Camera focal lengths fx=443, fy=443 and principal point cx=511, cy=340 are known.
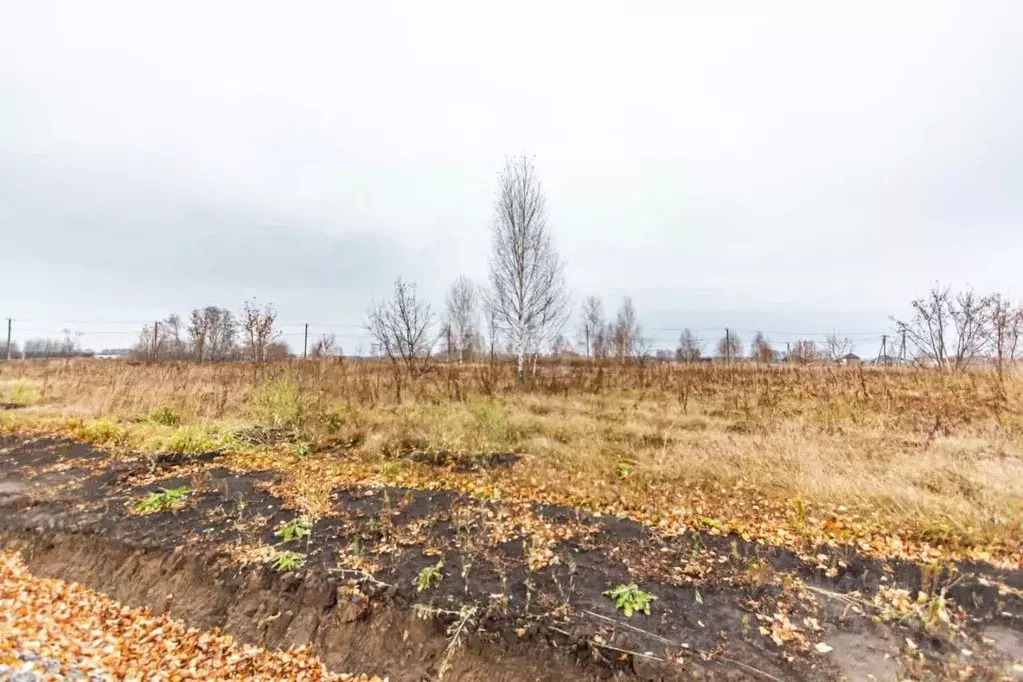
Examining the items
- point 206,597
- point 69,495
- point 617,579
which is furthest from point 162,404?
point 617,579

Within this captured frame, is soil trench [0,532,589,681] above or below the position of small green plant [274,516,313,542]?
below

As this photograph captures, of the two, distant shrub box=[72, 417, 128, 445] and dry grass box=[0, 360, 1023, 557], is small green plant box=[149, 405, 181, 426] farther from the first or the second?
distant shrub box=[72, 417, 128, 445]

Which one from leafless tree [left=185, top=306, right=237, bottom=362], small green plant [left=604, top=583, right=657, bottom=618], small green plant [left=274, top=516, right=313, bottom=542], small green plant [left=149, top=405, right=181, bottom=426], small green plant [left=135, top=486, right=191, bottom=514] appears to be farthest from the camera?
leafless tree [left=185, top=306, right=237, bottom=362]

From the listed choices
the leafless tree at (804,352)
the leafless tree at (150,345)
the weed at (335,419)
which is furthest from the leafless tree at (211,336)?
the leafless tree at (804,352)

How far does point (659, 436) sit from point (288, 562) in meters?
6.04

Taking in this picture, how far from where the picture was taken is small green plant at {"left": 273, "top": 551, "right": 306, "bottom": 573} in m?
3.69

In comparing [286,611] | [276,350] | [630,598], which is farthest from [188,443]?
[276,350]

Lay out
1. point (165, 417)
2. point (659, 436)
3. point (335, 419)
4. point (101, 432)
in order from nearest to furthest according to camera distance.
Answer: point (659, 436) < point (101, 432) < point (335, 419) < point (165, 417)

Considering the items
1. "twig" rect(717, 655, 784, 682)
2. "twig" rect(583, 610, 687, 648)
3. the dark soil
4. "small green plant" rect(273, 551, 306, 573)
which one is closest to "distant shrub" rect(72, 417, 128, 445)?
the dark soil

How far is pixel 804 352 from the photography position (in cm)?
2509

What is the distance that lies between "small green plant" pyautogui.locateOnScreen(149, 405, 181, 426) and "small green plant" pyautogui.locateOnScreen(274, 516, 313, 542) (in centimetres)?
600

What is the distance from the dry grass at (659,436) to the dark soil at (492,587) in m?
0.71

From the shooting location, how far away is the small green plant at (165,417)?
342 inches

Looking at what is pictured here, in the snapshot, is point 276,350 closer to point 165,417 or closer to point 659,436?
point 165,417
